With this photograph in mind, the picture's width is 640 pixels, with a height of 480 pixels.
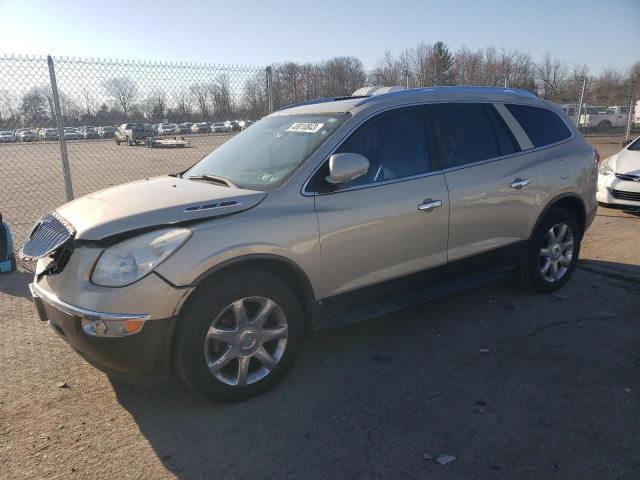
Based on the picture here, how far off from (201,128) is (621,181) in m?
7.11

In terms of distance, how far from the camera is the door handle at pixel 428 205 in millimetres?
3727

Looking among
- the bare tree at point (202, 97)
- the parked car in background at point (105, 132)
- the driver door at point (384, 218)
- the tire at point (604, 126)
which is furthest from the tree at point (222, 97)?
the tire at point (604, 126)

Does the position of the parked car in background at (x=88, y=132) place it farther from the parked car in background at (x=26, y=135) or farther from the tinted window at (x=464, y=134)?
the tinted window at (x=464, y=134)

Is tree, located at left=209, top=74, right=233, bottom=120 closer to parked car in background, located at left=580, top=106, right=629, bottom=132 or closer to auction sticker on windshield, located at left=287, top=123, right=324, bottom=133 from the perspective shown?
auction sticker on windshield, located at left=287, top=123, right=324, bottom=133

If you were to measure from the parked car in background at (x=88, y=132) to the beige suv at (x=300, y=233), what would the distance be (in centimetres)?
504

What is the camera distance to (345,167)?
128 inches

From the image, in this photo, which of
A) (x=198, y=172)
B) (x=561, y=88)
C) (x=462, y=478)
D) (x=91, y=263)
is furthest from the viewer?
(x=561, y=88)

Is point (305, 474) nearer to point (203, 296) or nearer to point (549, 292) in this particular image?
point (203, 296)

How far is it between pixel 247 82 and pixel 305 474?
19.9ft

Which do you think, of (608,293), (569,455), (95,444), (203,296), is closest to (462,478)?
→ (569,455)

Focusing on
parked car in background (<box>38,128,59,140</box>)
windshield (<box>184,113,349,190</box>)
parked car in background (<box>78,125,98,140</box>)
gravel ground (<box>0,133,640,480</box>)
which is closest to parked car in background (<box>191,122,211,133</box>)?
parked car in background (<box>78,125,98,140</box>)

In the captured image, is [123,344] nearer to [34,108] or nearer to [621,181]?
[34,108]

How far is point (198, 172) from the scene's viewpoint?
13.4 feet

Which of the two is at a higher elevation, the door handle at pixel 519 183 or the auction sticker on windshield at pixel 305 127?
the auction sticker on windshield at pixel 305 127
